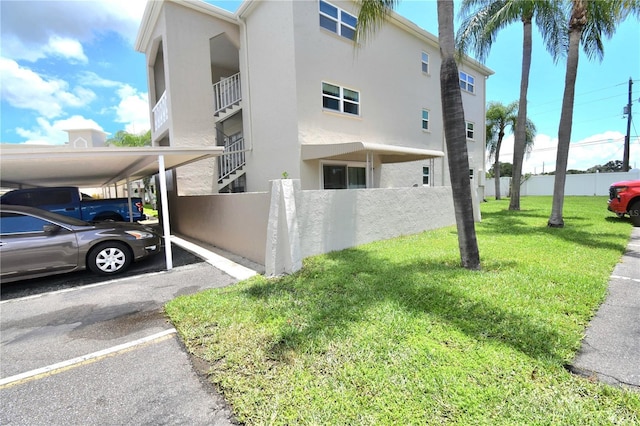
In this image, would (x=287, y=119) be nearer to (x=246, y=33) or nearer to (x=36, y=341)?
(x=246, y=33)

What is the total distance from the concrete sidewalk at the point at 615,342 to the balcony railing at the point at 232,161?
1209 cm

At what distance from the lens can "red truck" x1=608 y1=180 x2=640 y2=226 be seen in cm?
1001

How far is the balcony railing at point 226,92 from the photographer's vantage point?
13148 mm

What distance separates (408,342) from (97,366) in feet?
10.8

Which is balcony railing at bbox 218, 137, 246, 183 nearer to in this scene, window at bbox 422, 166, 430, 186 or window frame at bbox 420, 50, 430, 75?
window at bbox 422, 166, 430, 186

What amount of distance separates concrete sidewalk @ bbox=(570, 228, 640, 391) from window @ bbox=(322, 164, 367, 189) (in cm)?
861

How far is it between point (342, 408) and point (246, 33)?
45.4ft

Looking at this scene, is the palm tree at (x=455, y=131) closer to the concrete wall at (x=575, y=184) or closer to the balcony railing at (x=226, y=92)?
the balcony railing at (x=226, y=92)

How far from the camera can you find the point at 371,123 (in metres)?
13.1

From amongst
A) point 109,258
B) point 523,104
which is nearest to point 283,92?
point 109,258

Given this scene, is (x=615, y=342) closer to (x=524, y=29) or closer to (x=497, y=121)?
(x=524, y=29)

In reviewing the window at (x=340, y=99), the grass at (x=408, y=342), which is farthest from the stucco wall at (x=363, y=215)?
the window at (x=340, y=99)

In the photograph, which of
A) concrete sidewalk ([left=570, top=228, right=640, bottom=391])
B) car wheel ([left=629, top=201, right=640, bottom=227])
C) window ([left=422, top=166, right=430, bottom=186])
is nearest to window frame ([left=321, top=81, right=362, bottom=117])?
window ([left=422, top=166, right=430, bottom=186])

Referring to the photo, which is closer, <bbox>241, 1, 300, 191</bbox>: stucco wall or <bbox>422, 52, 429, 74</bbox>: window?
<bbox>241, 1, 300, 191</bbox>: stucco wall
